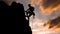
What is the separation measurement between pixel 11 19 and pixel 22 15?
169 inches

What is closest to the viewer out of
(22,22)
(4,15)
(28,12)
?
(28,12)

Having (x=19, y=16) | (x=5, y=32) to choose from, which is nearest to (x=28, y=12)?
(x=19, y=16)

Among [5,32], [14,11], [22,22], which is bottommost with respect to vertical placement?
[5,32]

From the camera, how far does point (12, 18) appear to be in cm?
4281

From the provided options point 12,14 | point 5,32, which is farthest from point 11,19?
point 5,32

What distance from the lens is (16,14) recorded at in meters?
43.9

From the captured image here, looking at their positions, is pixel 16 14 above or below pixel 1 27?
above

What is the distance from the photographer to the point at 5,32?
1606 inches

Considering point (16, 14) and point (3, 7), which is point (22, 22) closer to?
point (16, 14)

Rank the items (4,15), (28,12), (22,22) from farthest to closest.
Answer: (22,22)
(4,15)
(28,12)

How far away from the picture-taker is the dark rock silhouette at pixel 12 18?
137 feet

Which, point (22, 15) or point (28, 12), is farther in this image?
point (22, 15)

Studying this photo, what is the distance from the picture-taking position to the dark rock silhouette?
41.6m

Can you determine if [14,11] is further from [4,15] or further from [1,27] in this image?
[1,27]
